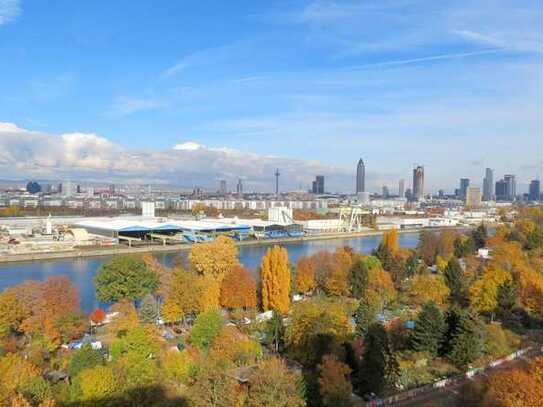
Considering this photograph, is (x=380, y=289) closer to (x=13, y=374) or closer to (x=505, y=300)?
(x=505, y=300)

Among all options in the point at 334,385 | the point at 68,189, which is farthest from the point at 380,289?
the point at 68,189

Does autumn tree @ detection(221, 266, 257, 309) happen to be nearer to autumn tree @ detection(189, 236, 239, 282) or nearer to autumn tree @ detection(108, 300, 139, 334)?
autumn tree @ detection(189, 236, 239, 282)

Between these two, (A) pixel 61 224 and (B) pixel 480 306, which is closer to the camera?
(B) pixel 480 306

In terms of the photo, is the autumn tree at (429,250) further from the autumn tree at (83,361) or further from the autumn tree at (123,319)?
the autumn tree at (83,361)

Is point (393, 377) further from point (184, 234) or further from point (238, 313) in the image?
point (184, 234)

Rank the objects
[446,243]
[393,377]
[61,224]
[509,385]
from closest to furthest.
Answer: [509,385] → [393,377] → [446,243] → [61,224]

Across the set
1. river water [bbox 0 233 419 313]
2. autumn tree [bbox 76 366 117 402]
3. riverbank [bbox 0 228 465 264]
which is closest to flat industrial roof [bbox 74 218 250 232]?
riverbank [bbox 0 228 465 264]

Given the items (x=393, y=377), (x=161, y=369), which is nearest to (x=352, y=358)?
(x=393, y=377)

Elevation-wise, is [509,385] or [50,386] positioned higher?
[509,385]
